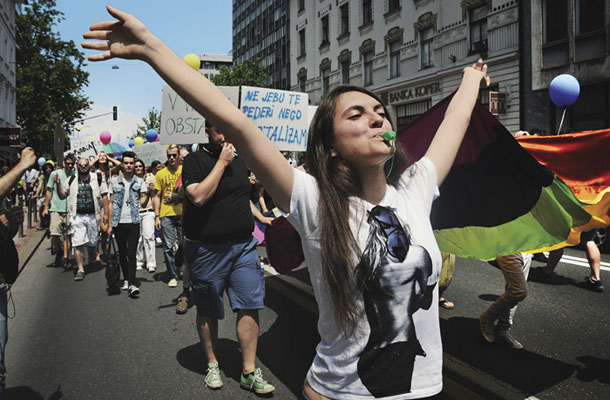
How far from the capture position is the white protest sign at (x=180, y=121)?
24.0 feet

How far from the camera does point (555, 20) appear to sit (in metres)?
16.1

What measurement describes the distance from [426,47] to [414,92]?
82.0 inches

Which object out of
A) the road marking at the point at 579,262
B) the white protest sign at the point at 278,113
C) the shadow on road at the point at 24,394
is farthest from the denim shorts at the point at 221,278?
the road marking at the point at 579,262

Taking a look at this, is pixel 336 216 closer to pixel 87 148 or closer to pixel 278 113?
pixel 278 113

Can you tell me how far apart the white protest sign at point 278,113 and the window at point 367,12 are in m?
20.0

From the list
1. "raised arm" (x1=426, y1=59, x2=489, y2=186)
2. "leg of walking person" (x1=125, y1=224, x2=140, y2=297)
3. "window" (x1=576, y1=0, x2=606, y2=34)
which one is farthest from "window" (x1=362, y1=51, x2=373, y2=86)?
"raised arm" (x1=426, y1=59, x2=489, y2=186)

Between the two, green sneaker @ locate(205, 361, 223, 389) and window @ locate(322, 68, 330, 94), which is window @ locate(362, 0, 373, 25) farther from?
green sneaker @ locate(205, 361, 223, 389)

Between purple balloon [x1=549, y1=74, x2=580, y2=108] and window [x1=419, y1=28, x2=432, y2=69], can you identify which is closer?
purple balloon [x1=549, y1=74, x2=580, y2=108]

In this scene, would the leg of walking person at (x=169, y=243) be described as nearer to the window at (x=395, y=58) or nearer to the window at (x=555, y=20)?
the window at (x=555, y=20)

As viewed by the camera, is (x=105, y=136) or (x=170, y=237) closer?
(x=170, y=237)

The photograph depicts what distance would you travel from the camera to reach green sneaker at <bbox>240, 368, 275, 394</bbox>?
3523mm

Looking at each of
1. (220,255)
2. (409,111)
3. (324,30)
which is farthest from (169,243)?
(324,30)

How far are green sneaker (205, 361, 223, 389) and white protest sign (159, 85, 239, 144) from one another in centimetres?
420

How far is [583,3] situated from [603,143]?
14560 millimetres
